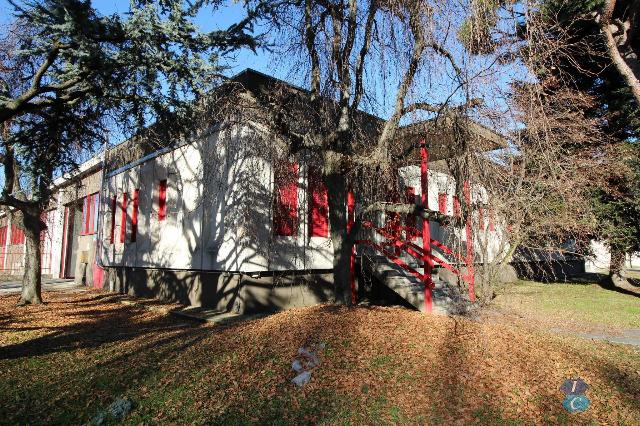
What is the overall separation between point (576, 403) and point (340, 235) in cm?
474

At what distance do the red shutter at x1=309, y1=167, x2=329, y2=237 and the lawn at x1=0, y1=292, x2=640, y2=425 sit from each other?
3525 millimetres

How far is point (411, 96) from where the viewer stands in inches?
274

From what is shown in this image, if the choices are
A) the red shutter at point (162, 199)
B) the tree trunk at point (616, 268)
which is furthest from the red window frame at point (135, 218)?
the tree trunk at point (616, 268)

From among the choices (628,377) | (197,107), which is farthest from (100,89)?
(628,377)

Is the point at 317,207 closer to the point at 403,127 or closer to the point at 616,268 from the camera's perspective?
the point at 403,127

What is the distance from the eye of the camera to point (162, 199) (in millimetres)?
Answer: 13648

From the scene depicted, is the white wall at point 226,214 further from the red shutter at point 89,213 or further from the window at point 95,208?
the red shutter at point 89,213

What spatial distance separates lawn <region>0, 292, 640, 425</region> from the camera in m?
4.53

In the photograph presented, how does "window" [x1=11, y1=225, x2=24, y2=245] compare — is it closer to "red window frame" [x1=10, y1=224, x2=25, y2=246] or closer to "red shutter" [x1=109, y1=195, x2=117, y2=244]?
"red window frame" [x1=10, y1=224, x2=25, y2=246]

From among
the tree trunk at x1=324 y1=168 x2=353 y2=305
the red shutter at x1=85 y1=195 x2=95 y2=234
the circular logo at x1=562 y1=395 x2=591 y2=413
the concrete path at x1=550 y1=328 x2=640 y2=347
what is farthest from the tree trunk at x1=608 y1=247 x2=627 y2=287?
the red shutter at x1=85 y1=195 x2=95 y2=234

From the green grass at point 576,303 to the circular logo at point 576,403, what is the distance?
18.4ft

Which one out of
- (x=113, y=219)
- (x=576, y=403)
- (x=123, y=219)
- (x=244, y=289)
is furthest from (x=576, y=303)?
(x=113, y=219)

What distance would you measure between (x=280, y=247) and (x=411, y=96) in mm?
4994

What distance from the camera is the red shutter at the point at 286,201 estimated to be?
8.95m
